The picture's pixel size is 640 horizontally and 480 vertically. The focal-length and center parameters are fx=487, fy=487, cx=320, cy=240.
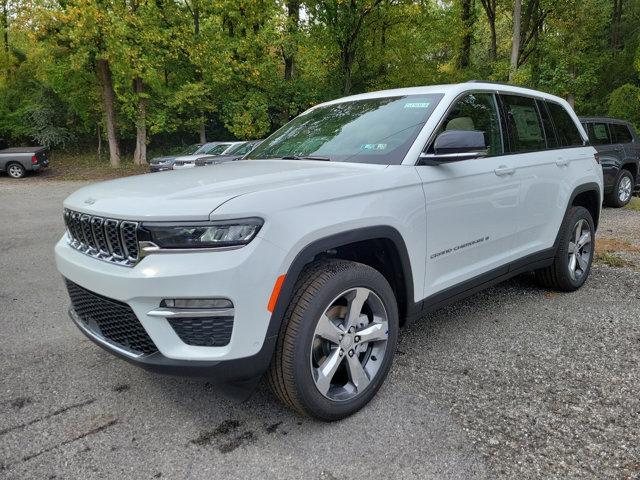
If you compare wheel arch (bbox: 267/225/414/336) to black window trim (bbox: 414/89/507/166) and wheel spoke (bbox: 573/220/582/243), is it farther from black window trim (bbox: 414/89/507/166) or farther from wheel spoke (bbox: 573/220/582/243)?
wheel spoke (bbox: 573/220/582/243)

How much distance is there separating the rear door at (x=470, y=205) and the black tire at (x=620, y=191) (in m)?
7.97

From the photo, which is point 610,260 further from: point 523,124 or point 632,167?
point 632,167

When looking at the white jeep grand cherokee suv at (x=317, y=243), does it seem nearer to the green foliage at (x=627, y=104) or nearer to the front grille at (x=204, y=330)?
the front grille at (x=204, y=330)

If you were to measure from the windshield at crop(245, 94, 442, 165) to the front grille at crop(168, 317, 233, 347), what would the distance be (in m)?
1.36

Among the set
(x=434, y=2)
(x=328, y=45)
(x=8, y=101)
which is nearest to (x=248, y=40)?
(x=328, y=45)

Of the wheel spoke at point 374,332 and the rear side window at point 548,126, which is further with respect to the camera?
the rear side window at point 548,126

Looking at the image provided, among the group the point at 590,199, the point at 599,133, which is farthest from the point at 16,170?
the point at 590,199

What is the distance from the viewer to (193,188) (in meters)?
2.41

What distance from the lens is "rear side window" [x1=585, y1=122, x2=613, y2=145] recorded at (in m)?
9.69

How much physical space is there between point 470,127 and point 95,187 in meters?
2.50

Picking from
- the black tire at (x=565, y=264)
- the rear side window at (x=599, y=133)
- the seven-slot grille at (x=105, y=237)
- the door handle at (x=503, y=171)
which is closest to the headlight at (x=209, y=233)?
the seven-slot grille at (x=105, y=237)

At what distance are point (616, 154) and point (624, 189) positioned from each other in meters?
0.86

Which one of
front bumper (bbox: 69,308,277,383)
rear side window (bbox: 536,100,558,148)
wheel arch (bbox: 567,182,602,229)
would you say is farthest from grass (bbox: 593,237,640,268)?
front bumper (bbox: 69,308,277,383)

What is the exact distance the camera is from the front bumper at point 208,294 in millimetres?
2082
